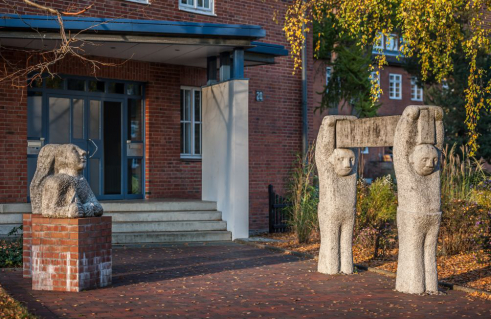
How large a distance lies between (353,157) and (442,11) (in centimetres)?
312

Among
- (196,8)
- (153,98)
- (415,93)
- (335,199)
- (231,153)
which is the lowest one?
(335,199)

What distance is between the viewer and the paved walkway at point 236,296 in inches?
274

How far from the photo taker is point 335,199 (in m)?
9.19

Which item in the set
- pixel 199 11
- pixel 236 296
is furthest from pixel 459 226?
pixel 199 11

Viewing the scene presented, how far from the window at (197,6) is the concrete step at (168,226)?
16.8 ft

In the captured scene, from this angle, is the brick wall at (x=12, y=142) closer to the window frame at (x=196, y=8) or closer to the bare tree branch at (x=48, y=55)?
the bare tree branch at (x=48, y=55)

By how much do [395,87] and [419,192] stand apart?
3699 cm

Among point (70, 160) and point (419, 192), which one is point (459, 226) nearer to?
point (419, 192)

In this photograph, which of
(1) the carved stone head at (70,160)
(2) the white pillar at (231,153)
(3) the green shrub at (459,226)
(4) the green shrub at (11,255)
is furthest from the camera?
(2) the white pillar at (231,153)

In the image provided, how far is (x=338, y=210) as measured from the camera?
919 cm

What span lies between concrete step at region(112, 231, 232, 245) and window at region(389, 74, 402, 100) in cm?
3196

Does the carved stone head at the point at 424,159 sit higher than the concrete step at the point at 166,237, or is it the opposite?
the carved stone head at the point at 424,159

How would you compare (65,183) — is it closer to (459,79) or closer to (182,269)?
(182,269)

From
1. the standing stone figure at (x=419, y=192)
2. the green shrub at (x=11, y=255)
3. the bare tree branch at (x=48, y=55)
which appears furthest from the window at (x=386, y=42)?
the green shrub at (x=11, y=255)
